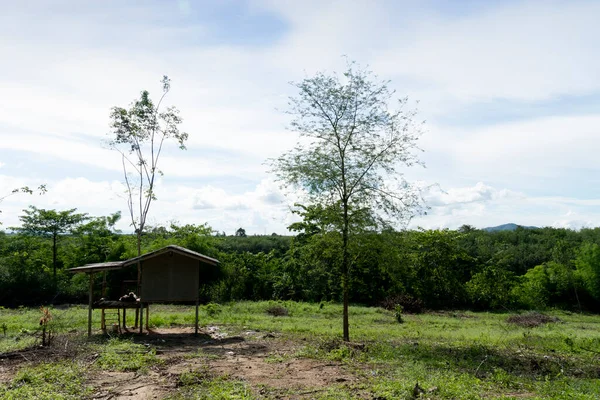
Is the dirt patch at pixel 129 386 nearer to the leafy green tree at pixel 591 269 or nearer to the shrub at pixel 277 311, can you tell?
the shrub at pixel 277 311

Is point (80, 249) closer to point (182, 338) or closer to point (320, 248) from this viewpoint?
point (182, 338)

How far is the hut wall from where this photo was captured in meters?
14.9

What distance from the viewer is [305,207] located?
1445 cm

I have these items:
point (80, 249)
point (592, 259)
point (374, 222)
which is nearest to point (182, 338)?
point (374, 222)

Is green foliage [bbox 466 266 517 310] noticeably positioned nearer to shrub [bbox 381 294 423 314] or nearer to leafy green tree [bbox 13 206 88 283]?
shrub [bbox 381 294 423 314]

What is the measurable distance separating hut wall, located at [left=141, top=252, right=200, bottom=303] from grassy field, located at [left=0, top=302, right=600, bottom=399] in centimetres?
117

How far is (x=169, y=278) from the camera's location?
595 inches

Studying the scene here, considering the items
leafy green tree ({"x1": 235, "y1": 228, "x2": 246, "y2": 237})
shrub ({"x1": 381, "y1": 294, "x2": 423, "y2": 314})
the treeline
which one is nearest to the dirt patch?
the treeline

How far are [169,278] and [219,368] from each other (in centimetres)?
559

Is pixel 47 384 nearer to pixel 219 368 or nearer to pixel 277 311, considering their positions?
pixel 219 368

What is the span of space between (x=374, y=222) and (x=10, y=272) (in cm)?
2103

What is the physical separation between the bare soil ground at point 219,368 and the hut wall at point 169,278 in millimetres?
1363

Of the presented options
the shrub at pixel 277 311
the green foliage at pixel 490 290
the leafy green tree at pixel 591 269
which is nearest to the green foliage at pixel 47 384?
the shrub at pixel 277 311

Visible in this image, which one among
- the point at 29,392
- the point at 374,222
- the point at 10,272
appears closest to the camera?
the point at 29,392
